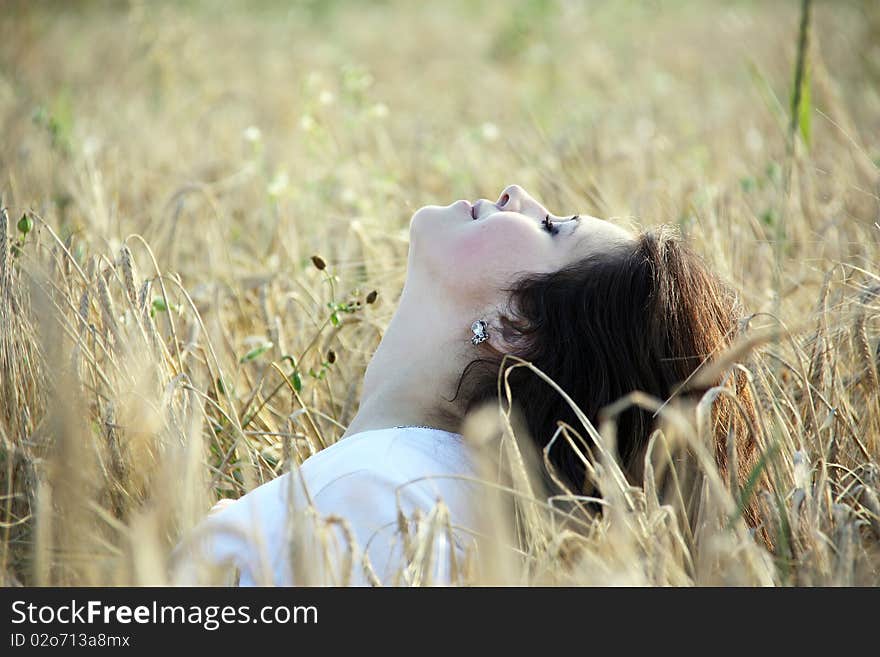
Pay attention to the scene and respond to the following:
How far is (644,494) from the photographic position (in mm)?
1373

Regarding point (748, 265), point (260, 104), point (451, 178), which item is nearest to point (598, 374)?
point (748, 265)

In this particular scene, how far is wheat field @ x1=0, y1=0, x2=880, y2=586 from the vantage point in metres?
1.29

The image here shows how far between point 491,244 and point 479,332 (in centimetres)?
15

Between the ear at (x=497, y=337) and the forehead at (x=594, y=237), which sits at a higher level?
the forehead at (x=594, y=237)

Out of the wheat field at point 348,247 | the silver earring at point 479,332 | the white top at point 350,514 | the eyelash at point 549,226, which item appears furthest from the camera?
the eyelash at point 549,226

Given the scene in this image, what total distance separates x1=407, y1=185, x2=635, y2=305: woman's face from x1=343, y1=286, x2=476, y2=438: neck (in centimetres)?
5

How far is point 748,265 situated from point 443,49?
5.48 meters

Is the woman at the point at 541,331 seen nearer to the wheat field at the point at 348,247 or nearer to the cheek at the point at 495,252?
the cheek at the point at 495,252

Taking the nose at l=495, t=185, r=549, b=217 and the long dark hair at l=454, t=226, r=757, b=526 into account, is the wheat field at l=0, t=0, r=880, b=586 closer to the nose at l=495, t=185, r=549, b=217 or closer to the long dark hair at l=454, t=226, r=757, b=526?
the long dark hair at l=454, t=226, r=757, b=526

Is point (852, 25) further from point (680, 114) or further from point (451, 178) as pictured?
point (451, 178)

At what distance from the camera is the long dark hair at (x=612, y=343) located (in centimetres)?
167

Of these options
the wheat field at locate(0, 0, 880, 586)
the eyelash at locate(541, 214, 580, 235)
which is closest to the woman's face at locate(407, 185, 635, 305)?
the eyelash at locate(541, 214, 580, 235)

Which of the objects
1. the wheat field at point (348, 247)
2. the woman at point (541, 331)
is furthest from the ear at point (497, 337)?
the wheat field at point (348, 247)

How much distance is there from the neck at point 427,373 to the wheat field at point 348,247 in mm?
172
